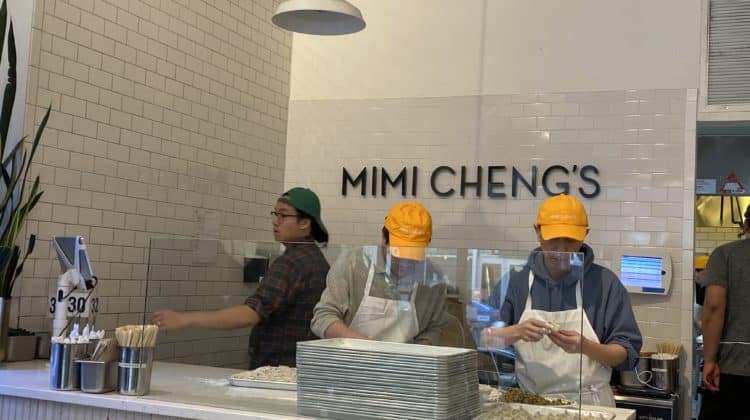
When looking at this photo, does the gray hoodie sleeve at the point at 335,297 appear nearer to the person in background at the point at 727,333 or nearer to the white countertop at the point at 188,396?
the white countertop at the point at 188,396

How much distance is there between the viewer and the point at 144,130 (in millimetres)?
4395

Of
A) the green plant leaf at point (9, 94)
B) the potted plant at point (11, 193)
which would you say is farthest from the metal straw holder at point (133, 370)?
the green plant leaf at point (9, 94)

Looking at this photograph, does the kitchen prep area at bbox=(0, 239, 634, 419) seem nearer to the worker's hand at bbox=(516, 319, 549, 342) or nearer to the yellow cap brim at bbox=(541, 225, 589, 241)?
the worker's hand at bbox=(516, 319, 549, 342)

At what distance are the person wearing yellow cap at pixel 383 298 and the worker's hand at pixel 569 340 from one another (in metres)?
0.34

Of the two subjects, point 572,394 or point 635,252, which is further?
point 635,252

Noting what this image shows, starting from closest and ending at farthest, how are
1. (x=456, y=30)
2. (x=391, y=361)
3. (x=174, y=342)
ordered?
(x=391, y=361) → (x=174, y=342) → (x=456, y=30)

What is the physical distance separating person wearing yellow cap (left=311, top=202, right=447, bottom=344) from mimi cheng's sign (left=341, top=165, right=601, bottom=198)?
2.78m

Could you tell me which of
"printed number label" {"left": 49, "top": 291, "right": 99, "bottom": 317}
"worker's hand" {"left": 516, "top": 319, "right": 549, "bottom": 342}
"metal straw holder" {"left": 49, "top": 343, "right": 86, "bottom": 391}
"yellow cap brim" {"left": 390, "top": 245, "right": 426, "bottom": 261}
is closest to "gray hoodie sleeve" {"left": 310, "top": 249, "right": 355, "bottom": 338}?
"yellow cap brim" {"left": 390, "top": 245, "right": 426, "bottom": 261}

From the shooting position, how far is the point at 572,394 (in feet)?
7.59

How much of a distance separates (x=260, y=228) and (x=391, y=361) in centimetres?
341

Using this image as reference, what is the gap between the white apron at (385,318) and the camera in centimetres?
240

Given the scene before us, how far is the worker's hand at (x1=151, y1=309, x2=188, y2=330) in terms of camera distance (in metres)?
2.68

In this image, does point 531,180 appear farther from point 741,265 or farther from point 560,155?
point 741,265

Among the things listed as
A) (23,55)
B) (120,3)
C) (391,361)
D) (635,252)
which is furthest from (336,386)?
(635,252)
